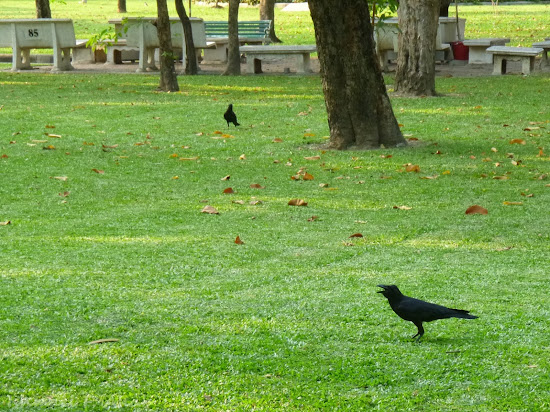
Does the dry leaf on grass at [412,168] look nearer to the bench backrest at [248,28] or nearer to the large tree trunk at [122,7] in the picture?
the bench backrest at [248,28]

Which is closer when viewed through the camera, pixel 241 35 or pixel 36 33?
pixel 36 33

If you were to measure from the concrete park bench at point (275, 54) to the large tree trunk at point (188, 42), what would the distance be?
4.20 ft

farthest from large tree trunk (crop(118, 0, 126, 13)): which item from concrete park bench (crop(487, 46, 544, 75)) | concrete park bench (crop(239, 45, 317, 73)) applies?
concrete park bench (crop(487, 46, 544, 75))

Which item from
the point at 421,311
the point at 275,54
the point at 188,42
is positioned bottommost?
A: the point at 421,311

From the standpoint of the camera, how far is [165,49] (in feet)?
57.1

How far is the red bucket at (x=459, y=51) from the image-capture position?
25.9 metres

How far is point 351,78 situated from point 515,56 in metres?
11.7

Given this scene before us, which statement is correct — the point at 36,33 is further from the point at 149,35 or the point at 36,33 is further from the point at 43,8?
the point at 43,8

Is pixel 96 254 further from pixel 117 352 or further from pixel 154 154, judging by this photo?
pixel 154 154

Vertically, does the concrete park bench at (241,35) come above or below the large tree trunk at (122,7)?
below

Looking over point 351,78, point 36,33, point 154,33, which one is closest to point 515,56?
point 154,33

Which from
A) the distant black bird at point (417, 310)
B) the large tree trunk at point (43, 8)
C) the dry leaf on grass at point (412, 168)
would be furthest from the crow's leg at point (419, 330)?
the large tree trunk at point (43, 8)

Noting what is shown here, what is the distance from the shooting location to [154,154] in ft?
36.8

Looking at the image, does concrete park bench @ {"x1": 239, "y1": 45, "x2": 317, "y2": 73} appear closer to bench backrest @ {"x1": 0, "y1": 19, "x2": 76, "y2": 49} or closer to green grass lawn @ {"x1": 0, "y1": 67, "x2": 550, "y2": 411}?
bench backrest @ {"x1": 0, "y1": 19, "x2": 76, "y2": 49}
